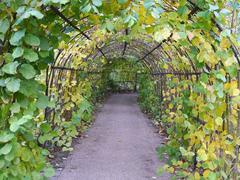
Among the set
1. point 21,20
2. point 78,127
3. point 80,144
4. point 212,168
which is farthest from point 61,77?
point 21,20

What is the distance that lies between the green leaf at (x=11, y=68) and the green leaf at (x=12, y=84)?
0.06m

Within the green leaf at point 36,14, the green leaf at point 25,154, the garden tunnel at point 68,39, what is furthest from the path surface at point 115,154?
the green leaf at point 36,14

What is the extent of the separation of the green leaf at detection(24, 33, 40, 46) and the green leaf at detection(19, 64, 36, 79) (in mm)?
144

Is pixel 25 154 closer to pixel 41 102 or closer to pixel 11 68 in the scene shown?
pixel 41 102

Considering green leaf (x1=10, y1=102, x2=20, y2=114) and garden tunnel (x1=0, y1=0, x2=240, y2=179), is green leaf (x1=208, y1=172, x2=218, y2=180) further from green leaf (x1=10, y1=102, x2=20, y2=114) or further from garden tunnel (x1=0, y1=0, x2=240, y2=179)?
green leaf (x1=10, y1=102, x2=20, y2=114)

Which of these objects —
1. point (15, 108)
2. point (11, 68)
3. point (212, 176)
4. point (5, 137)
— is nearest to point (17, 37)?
point (11, 68)

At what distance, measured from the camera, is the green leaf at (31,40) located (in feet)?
7.77

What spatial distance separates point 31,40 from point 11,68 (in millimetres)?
217

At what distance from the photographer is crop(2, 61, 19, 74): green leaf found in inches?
90.4

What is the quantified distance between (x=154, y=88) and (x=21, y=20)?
33.2 ft

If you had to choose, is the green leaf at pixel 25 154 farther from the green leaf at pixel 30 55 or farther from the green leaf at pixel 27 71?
the green leaf at pixel 30 55

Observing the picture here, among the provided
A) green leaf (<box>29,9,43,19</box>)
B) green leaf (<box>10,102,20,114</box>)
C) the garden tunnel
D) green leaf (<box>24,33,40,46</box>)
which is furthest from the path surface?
green leaf (<box>29,9,43,19</box>)

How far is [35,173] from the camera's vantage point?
2676 mm

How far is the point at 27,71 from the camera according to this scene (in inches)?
93.7
